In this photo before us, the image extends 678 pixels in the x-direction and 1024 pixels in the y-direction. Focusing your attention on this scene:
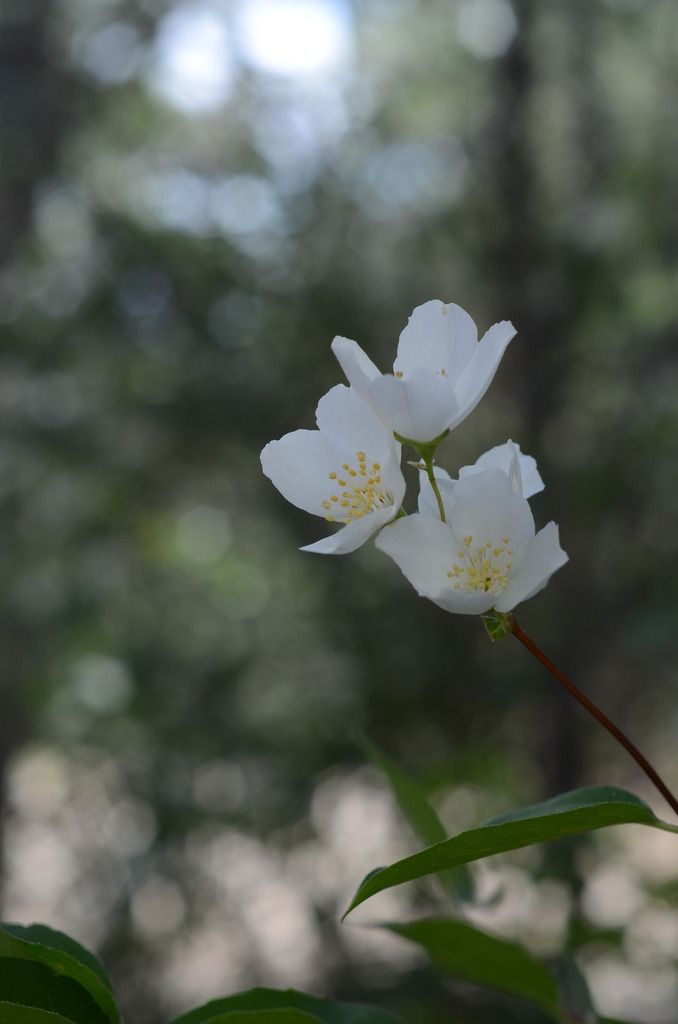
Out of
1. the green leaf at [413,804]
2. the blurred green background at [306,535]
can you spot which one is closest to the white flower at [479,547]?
the green leaf at [413,804]

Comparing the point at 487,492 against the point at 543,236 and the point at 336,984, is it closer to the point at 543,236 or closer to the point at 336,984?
the point at 543,236

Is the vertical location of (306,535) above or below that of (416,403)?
above

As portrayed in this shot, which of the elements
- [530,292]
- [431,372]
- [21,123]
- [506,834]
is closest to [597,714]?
[506,834]

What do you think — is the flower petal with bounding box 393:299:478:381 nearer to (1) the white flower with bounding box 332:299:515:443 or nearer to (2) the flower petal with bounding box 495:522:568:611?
(1) the white flower with bounding box 332:299:515:443

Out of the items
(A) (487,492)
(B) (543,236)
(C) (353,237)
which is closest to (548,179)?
(B) (543,236)

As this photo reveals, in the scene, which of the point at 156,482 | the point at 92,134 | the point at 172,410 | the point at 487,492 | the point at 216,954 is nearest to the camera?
the point at 487,492

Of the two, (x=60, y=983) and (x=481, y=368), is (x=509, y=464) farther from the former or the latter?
(x=60, y=983)

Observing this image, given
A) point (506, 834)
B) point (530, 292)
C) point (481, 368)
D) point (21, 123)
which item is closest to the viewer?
point (506, 834)
